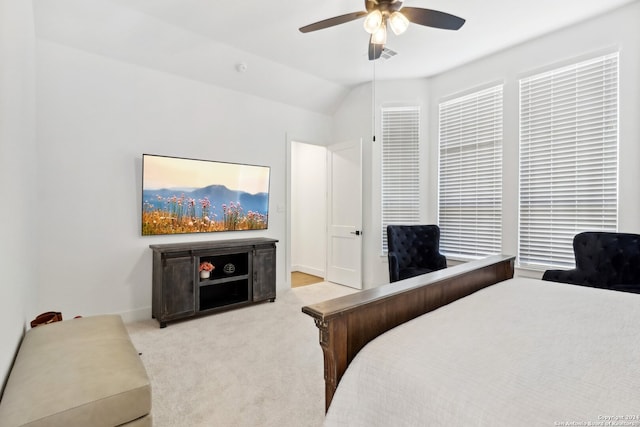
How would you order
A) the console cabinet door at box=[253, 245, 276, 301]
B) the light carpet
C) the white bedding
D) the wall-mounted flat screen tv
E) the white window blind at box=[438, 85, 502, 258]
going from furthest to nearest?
the console cabinet door at box=[253, 245, 276, 301], the white window blind at box=[438, 85, 502, 258], the wall-mounted flat screen tv, the light carpet, the white bedding

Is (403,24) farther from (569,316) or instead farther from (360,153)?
(360,153)

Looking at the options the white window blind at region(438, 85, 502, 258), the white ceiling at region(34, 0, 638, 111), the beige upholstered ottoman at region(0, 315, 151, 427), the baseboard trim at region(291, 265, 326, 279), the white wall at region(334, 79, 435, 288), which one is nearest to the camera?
the beige upholstered ottoman at region(0, 315, 151, 427)

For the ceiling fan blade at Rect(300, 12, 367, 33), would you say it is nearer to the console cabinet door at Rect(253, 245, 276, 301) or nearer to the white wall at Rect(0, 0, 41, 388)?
the white wall at Rect(0, 0, 41, 388)

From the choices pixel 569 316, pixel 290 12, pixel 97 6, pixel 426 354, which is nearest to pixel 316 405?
pixel 426 354

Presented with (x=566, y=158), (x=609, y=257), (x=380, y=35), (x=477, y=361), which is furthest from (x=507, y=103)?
(x=477, y=361)

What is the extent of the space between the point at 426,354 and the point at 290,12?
10.0 feet

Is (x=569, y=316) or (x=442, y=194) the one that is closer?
(x=569, y=316)

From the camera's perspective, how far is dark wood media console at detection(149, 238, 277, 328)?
3.26m

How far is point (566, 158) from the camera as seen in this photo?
3.22 m

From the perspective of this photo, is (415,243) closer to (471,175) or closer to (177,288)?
(471,175)

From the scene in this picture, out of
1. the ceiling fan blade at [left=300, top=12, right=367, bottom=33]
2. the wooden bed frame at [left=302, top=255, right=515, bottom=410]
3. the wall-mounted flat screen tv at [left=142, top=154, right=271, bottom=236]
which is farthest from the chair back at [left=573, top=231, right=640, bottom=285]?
the wall-mounted flat screen tv at [left=142, top=154, right=271, bottom=236]

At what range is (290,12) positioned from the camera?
2.90 metres

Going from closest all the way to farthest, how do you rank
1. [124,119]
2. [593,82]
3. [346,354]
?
1. [346,354]
2. [593,82]
3. [124,119]

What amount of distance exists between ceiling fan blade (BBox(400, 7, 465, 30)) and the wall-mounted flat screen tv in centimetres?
271
